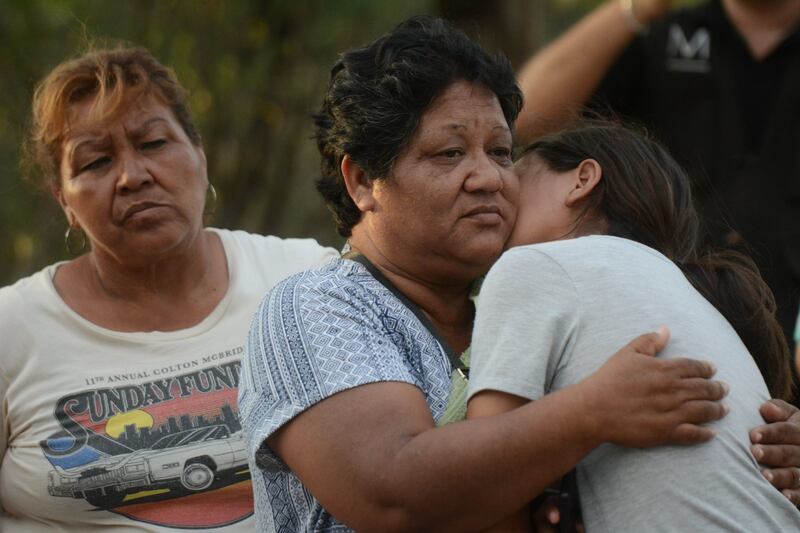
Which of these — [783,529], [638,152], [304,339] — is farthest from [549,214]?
[783,529]

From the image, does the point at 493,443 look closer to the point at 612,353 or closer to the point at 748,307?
the point at 612,353

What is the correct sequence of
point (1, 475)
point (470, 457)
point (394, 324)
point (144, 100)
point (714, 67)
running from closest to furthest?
1. point (470, 457)
2. point (394, 324)
3. point (1, 475)
4. point (144, 100)
5. point (714, 67)

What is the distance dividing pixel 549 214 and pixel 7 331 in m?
1.75

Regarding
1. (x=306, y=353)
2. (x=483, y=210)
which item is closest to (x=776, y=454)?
(x=483, y=210)

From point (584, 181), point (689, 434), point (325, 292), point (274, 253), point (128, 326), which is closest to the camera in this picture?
point (689, 434)

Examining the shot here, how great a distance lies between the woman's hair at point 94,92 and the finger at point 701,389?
7.25 ft

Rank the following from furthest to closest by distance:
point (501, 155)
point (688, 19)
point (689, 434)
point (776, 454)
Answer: point (688, 19), point (501, 155), point (776, 454), point (689, 434)

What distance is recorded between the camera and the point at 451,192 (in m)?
2.74

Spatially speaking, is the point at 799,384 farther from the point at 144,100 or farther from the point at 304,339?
the point at 144,100

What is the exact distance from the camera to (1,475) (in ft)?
12.0

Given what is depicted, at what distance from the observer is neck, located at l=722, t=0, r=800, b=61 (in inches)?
174

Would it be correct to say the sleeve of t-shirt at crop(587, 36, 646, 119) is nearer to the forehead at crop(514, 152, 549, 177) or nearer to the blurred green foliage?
the forehead at crop(514, 152, 549, 177)

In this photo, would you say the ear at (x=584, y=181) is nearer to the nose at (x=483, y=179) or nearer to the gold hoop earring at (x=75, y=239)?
the nose at (x=483, y=179)

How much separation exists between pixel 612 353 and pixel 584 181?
55cm
